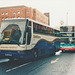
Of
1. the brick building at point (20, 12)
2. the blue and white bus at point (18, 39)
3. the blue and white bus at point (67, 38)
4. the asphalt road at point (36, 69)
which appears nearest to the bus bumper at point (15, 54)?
the blue and white bus at point (18, 39)

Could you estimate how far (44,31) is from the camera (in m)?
15.8

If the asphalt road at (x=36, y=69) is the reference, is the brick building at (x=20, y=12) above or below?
above

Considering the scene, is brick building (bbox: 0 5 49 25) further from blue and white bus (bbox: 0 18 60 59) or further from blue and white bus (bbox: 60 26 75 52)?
blue and white bus (bbox: 0 18 60 59)

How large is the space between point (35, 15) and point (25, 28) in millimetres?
73868

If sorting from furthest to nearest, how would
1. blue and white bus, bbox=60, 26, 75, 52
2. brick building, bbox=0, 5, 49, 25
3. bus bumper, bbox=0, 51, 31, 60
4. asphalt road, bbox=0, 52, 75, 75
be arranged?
brick building, bbox=0, 5, 49, 25, blue and white bus, bbox=60, 26, 75, 52, bus bumper, bbox=0, 51, 31, 60, asphalt road, bbox=0, 52, 75, 75

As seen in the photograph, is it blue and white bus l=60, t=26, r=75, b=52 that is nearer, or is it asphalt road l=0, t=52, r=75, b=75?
asphalt road l=0, t=52, r=75, b=75

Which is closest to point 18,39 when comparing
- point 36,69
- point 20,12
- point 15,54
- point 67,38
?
point 15,54

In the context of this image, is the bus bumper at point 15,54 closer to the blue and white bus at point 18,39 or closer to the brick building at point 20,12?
the blue and white bus at point 18,39

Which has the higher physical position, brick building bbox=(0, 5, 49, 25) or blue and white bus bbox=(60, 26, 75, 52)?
brick building bbox=(0, 5, 49, 25)

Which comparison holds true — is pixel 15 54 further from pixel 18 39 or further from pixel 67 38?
pixel 67 38

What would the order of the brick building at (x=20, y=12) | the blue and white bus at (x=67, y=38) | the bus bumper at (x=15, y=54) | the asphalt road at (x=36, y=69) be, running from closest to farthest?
the asphalt road at (x=36, y=69), the bus bumper at (x=15, y=54), the blue and white bus at (x=67, y=38), the brick building at (x=20, y=12)

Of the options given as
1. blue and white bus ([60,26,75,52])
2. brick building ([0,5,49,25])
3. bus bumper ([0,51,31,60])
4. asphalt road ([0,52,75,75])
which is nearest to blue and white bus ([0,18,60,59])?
bus bumper ([0,51,31,60])

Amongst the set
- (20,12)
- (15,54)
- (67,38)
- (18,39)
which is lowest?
(15,54)

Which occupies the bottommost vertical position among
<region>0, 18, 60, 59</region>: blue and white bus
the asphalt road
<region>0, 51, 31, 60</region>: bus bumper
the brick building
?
the asphalt road
